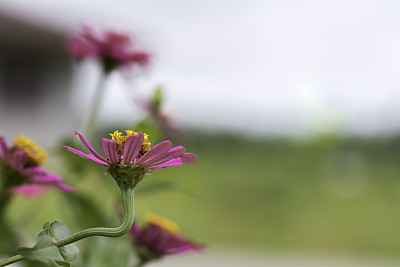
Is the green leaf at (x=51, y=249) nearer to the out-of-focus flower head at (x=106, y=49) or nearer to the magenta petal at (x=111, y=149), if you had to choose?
the magenta petal at (x=111, y=149)

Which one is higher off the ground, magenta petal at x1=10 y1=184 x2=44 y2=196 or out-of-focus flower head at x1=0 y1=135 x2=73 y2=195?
magenta petal at x1=10 y1=184 x2=44 y2=196

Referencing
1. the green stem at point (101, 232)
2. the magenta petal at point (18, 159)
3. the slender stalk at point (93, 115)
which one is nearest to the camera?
the green stem at point (101, 232)

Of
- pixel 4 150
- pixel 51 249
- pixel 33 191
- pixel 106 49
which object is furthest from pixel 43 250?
pixel 106 49

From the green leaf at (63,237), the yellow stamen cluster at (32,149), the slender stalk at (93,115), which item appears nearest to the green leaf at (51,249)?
the green leaf at (63,237)

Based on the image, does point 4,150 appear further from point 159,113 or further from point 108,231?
point 159,113

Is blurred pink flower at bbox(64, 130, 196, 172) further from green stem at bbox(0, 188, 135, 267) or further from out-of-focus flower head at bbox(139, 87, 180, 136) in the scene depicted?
out-of-focus flower head at bbox(139, 87, 180, 136)

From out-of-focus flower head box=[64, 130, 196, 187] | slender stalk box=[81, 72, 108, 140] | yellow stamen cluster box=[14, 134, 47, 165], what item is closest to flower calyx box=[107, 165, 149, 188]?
out-of-focus flower head box=[64, 130, 196, 187]
